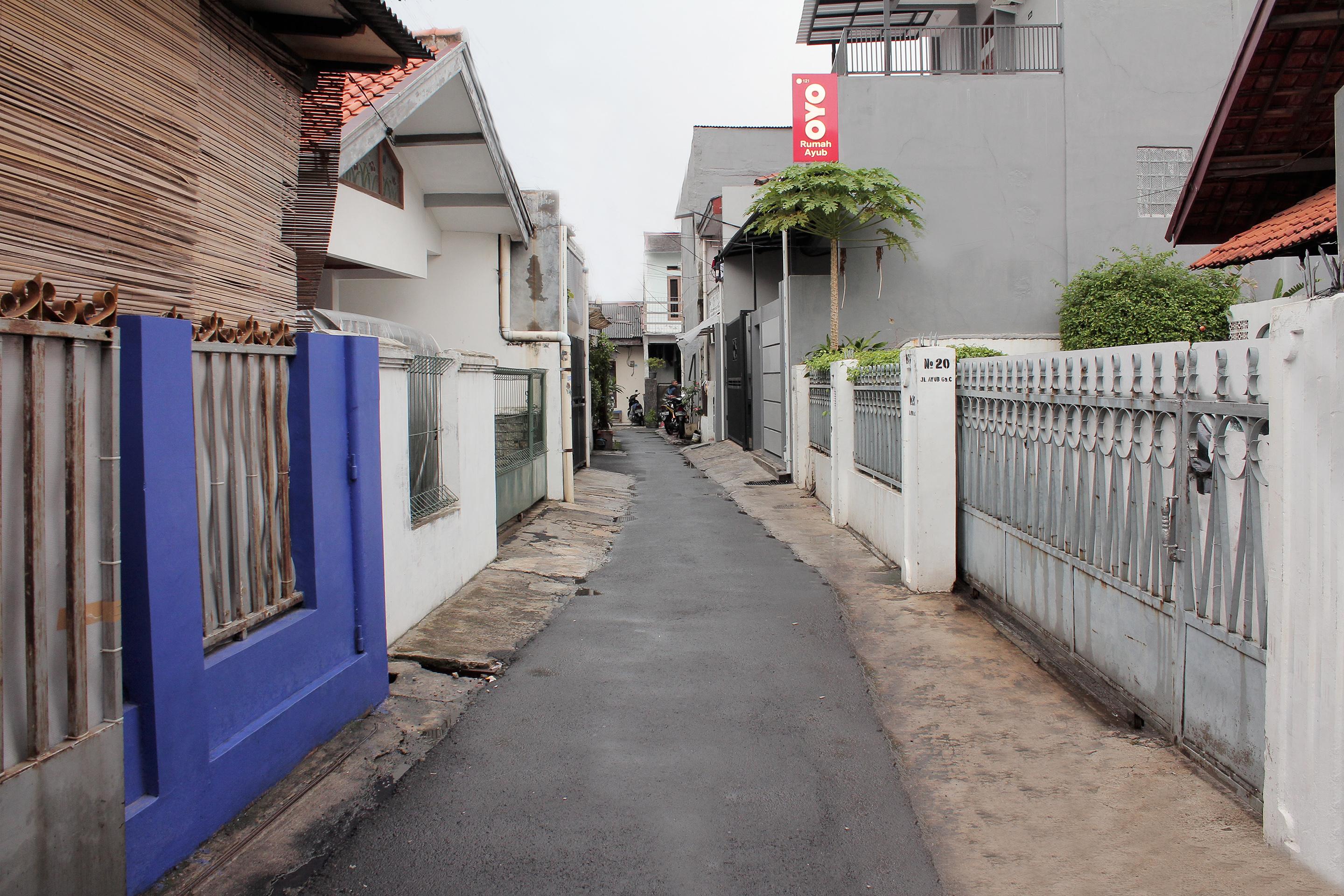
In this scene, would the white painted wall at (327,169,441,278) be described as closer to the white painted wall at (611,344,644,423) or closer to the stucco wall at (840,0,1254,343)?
the stucco wall at (840,0,1254,343)

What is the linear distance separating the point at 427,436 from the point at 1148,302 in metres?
14.3

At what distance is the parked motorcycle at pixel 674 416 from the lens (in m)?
30.4

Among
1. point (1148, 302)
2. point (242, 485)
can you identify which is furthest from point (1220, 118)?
point (242, 485)

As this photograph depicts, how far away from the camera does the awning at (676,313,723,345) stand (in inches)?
985

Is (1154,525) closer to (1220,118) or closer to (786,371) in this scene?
(1220,118)

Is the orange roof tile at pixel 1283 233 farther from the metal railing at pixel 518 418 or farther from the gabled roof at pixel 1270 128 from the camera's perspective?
the metal railing at pixel 518 418

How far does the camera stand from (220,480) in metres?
3.90

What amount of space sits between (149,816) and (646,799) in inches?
69.1

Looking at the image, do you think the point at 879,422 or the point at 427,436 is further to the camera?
the point at 879,422

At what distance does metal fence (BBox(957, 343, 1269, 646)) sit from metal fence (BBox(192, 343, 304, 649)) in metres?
3.83

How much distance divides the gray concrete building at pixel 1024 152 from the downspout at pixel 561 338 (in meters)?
4.98

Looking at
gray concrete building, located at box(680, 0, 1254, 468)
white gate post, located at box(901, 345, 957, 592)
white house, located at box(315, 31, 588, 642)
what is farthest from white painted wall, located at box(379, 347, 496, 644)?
gray concrete building, located at box(680, 0, 1254, 468)

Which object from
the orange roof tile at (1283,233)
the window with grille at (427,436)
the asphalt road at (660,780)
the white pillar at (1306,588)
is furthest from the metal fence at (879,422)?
the white pillar at (1306,588)

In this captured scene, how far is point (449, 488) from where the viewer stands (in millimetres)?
7559
